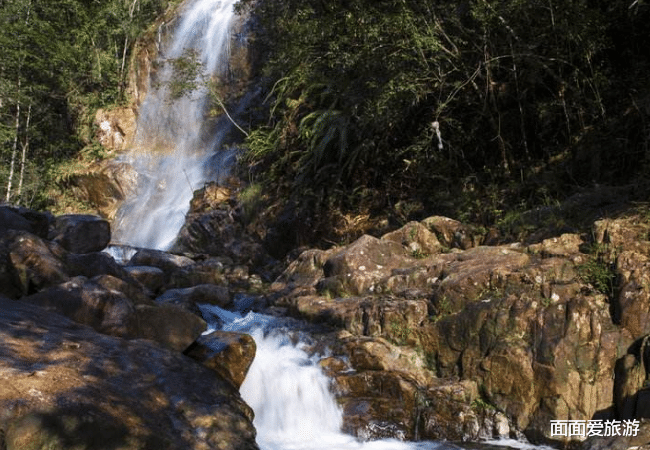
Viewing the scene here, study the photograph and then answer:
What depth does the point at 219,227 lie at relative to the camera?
14.1 meters

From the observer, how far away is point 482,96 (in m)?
9.88

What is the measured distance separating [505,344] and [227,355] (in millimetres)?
2760

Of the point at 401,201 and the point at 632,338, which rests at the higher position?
the point at 401,201

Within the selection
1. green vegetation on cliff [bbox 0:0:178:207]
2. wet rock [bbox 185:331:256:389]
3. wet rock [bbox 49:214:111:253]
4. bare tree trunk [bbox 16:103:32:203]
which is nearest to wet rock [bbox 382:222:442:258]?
wet rock [bbox 185:331:256:389]

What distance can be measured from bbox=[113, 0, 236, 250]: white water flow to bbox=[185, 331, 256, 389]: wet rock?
1012cm

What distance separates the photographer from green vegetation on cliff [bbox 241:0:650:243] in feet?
27.7

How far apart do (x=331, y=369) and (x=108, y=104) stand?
2010 centimetres

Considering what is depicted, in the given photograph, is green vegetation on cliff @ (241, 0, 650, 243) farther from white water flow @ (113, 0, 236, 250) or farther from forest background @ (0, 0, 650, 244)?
white water flow @ (113, 0, 236, 250)

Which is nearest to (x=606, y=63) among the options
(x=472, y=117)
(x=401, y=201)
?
(x=472, y=117)

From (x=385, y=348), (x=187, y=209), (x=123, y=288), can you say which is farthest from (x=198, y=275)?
(x=187, y=209)

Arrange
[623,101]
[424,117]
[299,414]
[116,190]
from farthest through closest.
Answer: [116,190]
[424,117]
[623,101]
[299,414]

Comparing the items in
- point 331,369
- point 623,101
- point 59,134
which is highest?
point 59,134

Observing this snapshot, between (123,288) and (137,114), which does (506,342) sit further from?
(137,114)

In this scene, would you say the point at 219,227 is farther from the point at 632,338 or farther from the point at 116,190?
the point at 632,338
